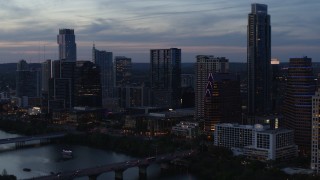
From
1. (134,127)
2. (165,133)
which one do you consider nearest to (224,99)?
(165,133)

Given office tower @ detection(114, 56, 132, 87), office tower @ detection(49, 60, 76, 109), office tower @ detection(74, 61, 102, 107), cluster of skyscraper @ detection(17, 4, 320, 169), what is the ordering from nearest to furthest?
cluster of skyscraper @ detection(17, 4, 320, 169) < office tower @ detection(74, 61, 102, 107) < office tower @ detection(49, 60, 76, 109) < office tower @ detection(114, 56, 132, 87)

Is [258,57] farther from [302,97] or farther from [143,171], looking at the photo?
[143,171]

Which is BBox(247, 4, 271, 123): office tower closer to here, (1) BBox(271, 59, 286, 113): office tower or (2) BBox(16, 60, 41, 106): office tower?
(1) BBox(271, 59, 286, 113): office tower

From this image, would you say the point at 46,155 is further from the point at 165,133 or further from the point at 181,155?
the point at 165,133

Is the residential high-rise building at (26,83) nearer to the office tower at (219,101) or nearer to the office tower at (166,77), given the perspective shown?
the office tower at (166,77)

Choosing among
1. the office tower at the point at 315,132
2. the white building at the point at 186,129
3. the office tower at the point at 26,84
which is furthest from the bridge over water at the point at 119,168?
the office tower at the point at 26,84

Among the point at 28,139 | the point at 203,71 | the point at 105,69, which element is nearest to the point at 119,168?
the point at 28,139

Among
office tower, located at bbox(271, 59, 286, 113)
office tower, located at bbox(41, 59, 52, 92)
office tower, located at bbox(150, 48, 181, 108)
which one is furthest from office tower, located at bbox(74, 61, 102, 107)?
office tower, located at bbox(271, 59, 286, 113)

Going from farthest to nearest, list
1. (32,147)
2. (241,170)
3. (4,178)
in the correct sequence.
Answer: (32,147), (241,170), (4,178)
